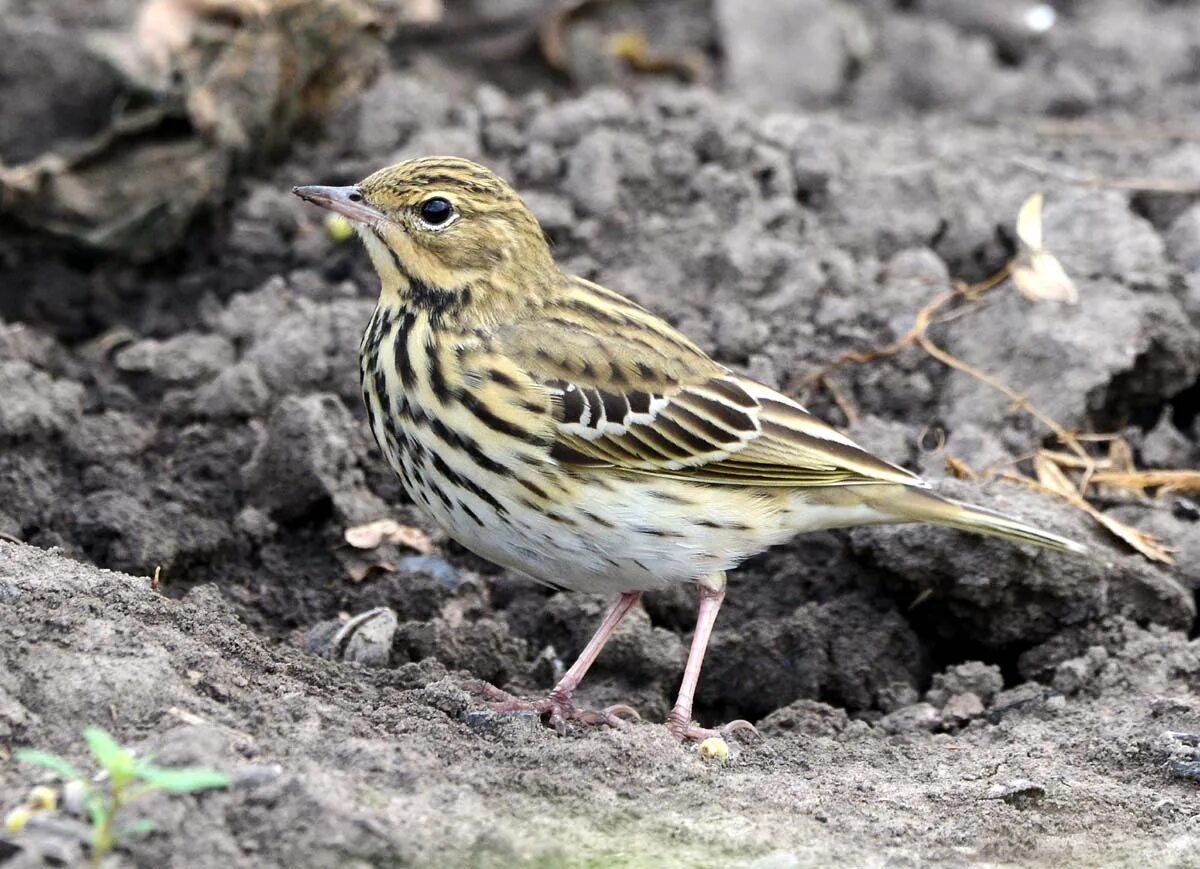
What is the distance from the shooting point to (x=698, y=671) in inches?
215

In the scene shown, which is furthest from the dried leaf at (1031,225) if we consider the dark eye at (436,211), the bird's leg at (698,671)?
the dark eye at (436,211)

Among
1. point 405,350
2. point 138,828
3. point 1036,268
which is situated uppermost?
point 1036,268

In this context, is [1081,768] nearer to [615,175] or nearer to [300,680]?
[300,680]

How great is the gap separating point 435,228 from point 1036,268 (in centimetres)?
267

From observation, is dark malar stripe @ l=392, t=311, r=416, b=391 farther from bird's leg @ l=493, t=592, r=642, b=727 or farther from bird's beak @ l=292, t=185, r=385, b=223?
bird's leg @ l=493, t=592, r=642, b=727

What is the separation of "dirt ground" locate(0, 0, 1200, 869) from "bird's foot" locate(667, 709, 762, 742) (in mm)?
113

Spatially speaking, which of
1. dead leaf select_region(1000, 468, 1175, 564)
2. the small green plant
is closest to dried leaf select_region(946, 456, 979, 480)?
dead leaf select_region(1000, 468, 1175, 564)

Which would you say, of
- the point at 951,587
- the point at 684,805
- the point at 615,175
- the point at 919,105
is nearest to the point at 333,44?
the point at 615,175

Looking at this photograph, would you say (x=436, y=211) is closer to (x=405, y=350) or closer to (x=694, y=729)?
(x=405, y=350)

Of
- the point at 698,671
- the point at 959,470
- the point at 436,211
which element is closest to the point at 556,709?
the point at 698,671

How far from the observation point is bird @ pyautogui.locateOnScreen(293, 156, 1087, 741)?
5.17m

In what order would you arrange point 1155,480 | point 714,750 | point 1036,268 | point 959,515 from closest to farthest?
point 714,750, point 959,515, point 1155,480, point 1036,268

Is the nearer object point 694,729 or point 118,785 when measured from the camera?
point 118,785

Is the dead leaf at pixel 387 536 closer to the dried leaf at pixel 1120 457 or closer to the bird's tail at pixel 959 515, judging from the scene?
the bird's tail at pixel 959 515
